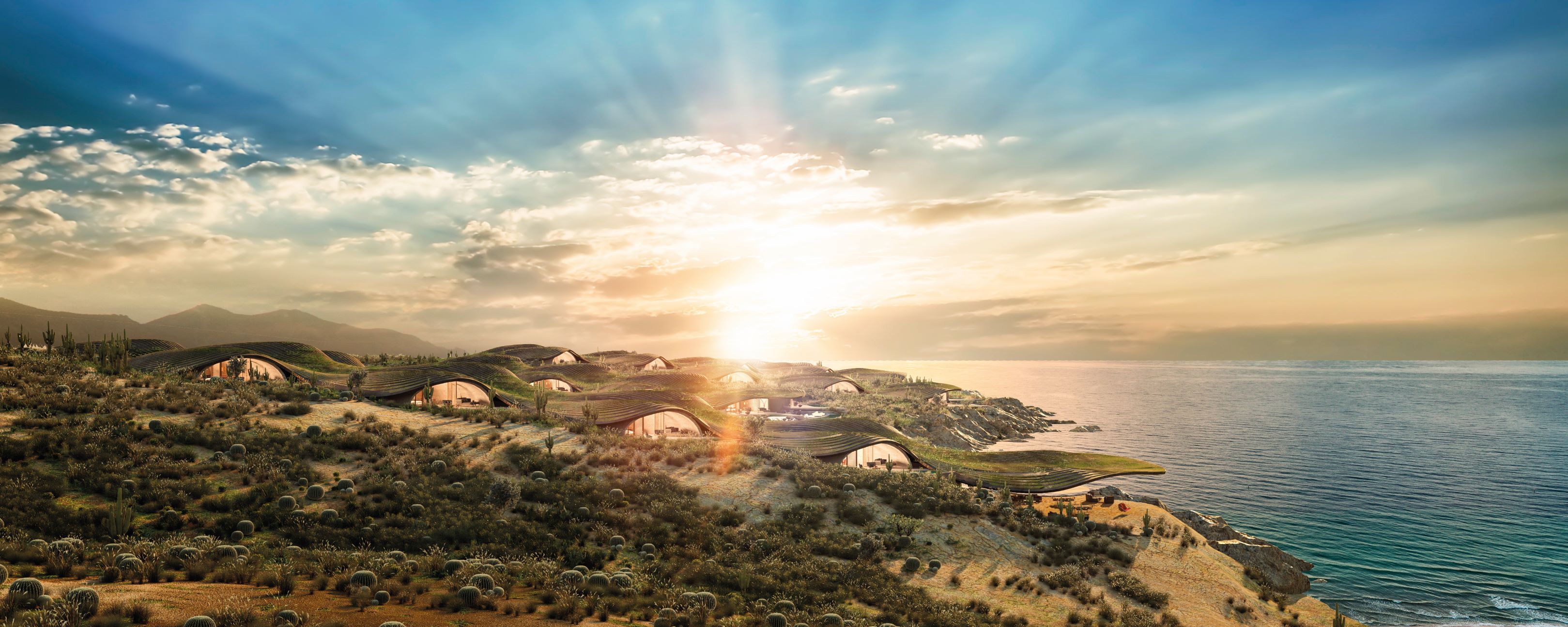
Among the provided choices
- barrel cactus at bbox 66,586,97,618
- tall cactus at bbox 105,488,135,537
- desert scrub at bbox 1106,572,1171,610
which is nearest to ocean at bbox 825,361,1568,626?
desert scrub at bbox 1106,572,1171,610

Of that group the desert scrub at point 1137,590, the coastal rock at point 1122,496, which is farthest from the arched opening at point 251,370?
the coastal rock at point 1122,496

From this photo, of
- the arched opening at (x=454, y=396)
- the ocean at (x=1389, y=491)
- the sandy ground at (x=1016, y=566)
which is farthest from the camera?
the arched opening at (x=454, y=396)

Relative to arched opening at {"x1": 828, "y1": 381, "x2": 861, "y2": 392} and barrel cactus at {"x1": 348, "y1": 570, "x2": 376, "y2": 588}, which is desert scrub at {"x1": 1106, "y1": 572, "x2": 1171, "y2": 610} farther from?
arched opening at {"x1": 828, "y1": 381, "x2": 861, "y2": 392}

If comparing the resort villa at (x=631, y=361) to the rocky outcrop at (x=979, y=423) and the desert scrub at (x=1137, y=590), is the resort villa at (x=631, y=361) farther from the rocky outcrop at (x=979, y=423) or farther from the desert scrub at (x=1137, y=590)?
the desert scrub at (x=1137, y=590)

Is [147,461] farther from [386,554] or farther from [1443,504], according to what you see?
[1443,504]

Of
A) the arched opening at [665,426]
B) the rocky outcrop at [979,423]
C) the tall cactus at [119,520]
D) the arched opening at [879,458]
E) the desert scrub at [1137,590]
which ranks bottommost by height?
the rocky outcrop at [979,423]

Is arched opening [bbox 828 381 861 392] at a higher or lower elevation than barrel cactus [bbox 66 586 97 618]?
lower
